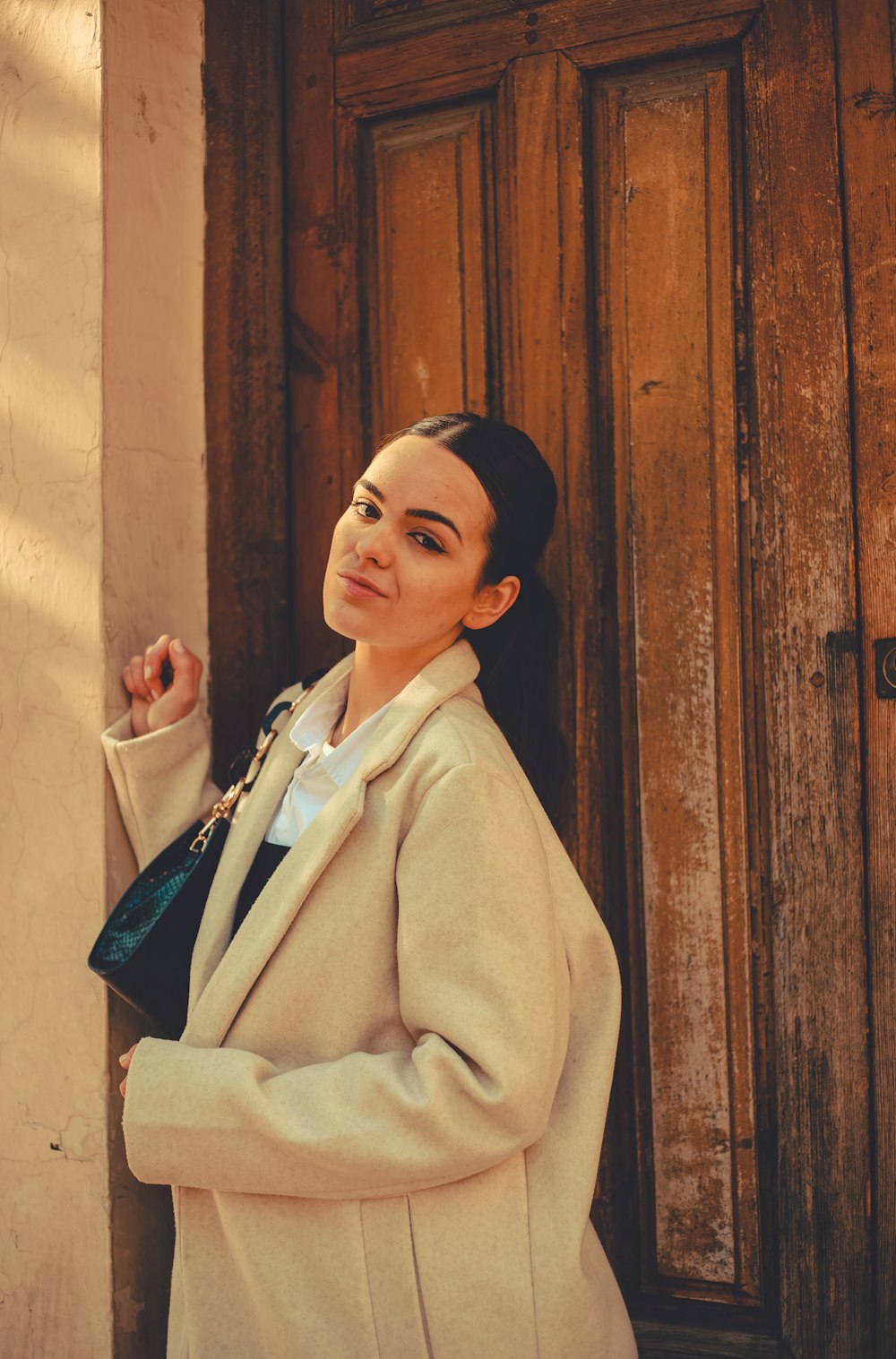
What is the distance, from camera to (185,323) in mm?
2008

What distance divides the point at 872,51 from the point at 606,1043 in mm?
1473

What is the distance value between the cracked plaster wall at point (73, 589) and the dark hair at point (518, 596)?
0.46 m

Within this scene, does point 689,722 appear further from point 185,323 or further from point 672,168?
point 185,323

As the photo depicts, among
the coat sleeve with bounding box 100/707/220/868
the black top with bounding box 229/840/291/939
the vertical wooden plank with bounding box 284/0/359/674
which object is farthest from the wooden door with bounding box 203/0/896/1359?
the coat sleeve with bounding box 100/707/220/868

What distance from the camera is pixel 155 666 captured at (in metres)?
1.80

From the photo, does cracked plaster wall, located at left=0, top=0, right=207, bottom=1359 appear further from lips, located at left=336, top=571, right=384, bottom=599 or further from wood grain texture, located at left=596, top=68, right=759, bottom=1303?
wood grain texture, located at left=596, top=68, right=759, bottom=1303

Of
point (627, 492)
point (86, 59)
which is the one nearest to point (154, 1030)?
point (627, 492)

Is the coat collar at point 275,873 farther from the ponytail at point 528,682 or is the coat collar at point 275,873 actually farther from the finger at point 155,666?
the finger at point 155,666

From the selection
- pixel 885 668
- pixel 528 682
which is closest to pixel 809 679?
pixel 885 668

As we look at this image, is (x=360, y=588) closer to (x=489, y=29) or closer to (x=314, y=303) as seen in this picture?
(x=314, y=303)

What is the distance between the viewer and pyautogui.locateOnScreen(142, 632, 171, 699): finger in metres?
1.80

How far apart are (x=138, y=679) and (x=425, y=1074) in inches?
31.6

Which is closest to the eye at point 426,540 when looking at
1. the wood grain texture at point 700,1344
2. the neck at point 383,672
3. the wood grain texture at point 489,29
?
the neck at point 383,672

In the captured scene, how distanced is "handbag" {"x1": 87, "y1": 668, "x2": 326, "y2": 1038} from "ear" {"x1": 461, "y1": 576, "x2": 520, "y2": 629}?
433 millimetres
